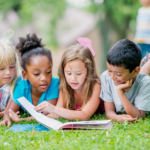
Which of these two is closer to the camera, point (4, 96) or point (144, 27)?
point (4, 96)

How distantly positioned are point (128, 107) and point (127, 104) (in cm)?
4

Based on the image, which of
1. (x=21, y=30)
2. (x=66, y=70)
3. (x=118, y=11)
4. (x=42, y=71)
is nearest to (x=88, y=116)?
(x=66, y=70)

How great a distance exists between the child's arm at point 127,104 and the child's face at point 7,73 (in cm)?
160

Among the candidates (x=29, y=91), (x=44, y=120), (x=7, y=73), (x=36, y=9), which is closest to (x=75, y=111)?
(x=44, y=120)

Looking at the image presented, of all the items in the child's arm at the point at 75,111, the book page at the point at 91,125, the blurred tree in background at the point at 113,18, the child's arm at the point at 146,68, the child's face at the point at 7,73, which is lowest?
the book page at the point at 91,125

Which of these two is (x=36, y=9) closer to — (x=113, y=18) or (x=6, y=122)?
(x=113, y=18)

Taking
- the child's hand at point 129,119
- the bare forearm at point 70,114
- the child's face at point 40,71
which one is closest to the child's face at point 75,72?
the child's face at point 40,71

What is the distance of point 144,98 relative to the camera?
314 cm

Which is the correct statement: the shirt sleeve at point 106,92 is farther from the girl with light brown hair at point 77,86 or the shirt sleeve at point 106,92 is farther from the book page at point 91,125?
the book page at point 91,125

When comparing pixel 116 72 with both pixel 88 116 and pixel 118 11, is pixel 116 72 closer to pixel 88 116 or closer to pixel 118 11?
pixel 88 116

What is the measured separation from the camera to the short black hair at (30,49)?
11.4 ft

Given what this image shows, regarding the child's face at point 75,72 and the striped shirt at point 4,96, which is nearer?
the child's face at point 75,72

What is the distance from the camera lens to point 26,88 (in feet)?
12.1

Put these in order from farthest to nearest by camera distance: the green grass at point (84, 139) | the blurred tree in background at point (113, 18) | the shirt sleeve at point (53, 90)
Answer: the blurred tree in background at point (113, 18), the shirt sleeve at point (53, 90), the green grass at point (84, 139)
